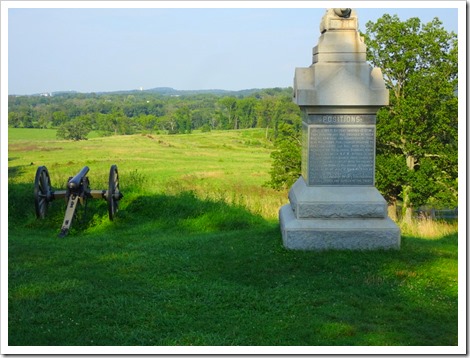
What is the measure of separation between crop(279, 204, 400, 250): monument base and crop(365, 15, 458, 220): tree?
53.4ft

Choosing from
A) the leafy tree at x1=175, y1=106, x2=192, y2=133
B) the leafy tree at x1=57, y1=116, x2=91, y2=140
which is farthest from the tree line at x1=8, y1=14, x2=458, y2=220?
the leafy tree at x1=175, y1=106, x2=192, y2=133

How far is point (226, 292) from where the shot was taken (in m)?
6.44

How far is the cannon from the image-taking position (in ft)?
34.4

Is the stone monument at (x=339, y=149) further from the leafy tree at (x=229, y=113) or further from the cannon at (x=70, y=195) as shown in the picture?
the leafy tree at (x=229, y=113)

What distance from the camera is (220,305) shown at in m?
6.04

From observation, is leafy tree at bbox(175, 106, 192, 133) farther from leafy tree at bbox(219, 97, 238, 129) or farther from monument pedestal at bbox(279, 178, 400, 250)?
monument pedestal at bbox(279, 178, 400, 250)

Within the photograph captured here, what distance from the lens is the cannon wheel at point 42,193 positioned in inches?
416

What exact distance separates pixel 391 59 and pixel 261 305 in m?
22.9

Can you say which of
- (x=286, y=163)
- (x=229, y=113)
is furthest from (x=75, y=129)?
(x=229, y=113)

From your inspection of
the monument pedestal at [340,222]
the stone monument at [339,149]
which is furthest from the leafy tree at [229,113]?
the monument pedestal at [340,222]

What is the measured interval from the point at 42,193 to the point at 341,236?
19.7 ft

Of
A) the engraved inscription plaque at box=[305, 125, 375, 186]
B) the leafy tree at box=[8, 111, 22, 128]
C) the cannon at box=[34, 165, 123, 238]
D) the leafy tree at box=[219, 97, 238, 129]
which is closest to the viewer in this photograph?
the engraved inscription plaque at box=[305, 125, 375, 186]

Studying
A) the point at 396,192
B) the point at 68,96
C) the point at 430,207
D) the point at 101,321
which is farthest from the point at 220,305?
the point at 68,96

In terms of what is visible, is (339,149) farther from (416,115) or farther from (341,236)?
(416,115)
